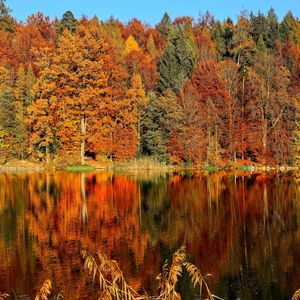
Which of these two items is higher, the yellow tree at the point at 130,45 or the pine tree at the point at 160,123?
the yellow tree at the point at 130,45

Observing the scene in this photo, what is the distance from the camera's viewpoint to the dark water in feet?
47.8

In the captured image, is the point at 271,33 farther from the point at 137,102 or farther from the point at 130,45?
the point at 137,102

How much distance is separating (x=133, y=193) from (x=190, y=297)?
20.6m

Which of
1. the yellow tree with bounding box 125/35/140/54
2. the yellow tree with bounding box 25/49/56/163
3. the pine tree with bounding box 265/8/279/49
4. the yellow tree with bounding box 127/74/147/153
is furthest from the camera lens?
the yellow tree with bounding box 125/35/140/54

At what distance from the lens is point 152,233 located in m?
21.2

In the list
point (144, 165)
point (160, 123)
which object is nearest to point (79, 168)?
point (144, 165)

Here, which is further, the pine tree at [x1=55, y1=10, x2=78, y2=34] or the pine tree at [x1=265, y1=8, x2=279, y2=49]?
the pine tree at [x1=265, y1=8, x2=279, y2=49]

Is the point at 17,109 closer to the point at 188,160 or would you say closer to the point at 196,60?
the point at 188,160

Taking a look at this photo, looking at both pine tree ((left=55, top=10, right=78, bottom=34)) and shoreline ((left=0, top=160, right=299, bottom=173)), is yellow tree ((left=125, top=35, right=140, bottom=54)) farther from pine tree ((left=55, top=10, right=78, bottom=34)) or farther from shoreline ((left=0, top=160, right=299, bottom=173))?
shoreline ((left=0, top=160, right=299, bottom=173))

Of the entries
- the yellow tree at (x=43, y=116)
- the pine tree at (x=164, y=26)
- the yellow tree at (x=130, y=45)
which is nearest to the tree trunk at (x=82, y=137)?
the yellow tree at (x=43, y=116)

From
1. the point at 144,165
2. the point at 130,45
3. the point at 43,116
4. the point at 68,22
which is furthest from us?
the point at 130,45

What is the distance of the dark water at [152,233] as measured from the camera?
14.6m

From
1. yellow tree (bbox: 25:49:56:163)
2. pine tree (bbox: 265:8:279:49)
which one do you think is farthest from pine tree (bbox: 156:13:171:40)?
yellow tree (bbox: 25:49:56:163)

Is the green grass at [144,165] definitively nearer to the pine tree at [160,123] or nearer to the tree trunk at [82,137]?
the pine tree at [160,123]
